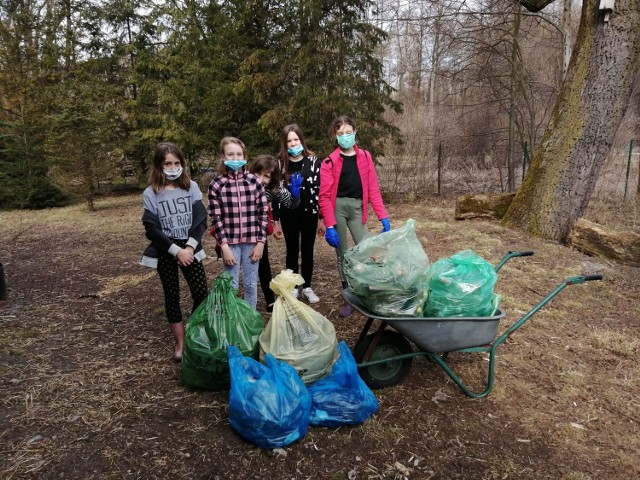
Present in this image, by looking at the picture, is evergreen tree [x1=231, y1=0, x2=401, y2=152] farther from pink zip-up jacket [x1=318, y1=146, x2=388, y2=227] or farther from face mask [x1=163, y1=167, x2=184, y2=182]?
face mask [x1=163, y1=167, x2=184, y2=182]

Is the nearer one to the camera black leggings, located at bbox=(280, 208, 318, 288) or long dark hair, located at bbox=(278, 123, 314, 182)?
long dark hair, located at bbox=(278, 123, 314, 182)

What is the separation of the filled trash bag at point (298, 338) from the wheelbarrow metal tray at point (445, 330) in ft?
1.01

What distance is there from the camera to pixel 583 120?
624 cm

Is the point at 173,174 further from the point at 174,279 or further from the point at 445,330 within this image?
the point at 445,330

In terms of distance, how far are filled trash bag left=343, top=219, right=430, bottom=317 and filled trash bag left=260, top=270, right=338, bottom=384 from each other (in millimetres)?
316

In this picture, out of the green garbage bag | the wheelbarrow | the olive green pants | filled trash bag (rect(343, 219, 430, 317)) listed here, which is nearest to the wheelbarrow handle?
the wheelbarrow

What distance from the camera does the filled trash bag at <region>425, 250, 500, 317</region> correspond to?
8.43 feet

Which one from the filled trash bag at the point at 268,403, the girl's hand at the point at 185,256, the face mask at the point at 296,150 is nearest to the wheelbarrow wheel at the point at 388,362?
the filled trash bag at the point at 268,403

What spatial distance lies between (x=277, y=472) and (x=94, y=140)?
11.8 m


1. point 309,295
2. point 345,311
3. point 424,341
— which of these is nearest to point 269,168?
point 309,295

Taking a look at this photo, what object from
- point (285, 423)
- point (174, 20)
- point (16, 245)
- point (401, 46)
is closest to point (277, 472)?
point (285, 423)

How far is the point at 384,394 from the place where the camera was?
2.76m

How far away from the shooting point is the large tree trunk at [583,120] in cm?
589

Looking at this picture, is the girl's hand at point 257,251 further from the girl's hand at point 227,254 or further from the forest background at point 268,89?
the forest background at point 268,89
